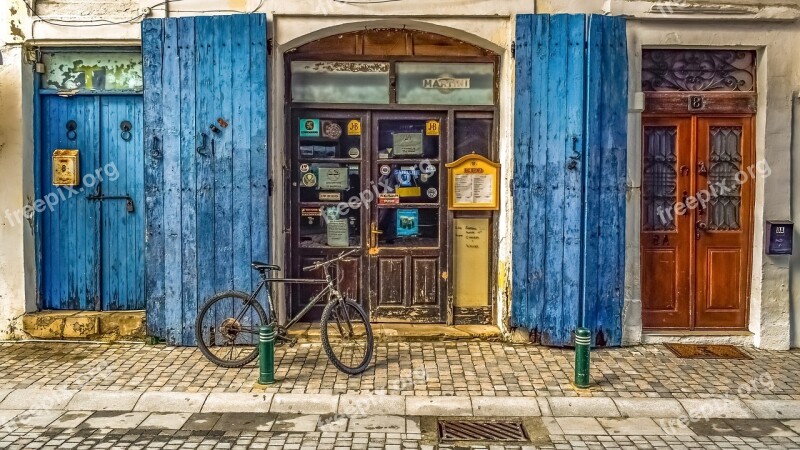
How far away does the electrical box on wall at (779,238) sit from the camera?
739 centimetres

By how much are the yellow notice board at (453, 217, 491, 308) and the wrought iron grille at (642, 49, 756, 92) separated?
8.03 ft

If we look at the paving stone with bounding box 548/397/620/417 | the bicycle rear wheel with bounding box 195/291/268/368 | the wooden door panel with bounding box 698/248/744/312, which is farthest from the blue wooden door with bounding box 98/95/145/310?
the wooden door panel with bounding box 698/248/744/312

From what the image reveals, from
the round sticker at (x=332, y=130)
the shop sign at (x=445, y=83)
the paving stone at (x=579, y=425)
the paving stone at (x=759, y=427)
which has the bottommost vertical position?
the paving stone at (x=759, y=427)

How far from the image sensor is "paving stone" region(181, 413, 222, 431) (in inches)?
214

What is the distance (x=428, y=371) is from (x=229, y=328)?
205 cm

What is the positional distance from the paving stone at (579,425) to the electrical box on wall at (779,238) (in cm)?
328

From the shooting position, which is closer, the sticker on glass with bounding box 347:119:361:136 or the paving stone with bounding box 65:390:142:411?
the paving stone with bounding box 65:390:142:411

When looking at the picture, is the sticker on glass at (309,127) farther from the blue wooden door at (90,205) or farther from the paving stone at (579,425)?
the paving stone at (579,425)

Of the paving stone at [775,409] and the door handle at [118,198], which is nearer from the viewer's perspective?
the paving stone at [775,409]

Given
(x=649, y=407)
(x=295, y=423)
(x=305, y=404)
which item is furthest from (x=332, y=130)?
(x=649, y=407)

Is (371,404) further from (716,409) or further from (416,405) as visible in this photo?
(716,409)

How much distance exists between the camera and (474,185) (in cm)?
785

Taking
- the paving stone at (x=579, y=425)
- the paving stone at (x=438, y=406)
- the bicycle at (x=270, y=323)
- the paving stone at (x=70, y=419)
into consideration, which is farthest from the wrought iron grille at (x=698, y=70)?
the paving stone at (x=70, y=419)

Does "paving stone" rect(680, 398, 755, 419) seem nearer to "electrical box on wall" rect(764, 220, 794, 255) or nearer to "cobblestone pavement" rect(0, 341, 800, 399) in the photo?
"cobblestone pavement" rect(0, 341, 800, 399)
